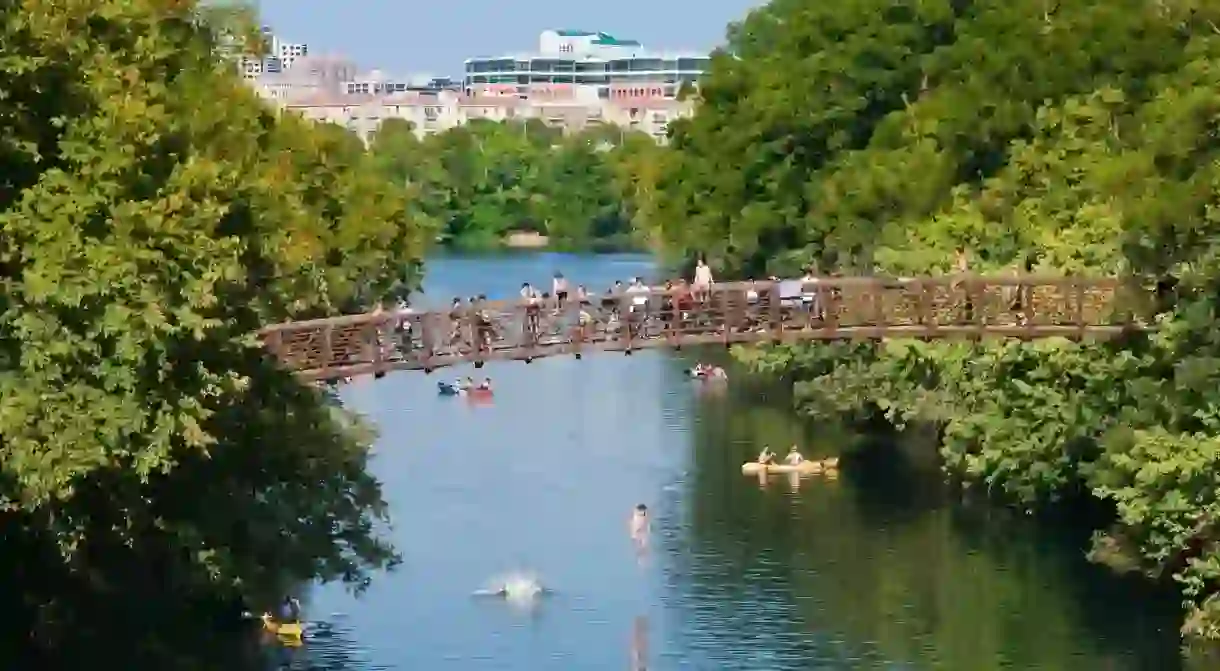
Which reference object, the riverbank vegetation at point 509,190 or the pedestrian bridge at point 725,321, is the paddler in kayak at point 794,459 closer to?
the pedestrian bridge at point 725,321

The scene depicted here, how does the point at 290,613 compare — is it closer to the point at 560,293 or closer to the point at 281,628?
the point at 281,628

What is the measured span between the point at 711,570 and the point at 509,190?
130379 mm

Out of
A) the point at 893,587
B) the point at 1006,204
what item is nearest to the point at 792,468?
the point at 1006,204

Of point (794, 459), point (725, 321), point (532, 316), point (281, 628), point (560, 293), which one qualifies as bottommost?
point (281, 628)

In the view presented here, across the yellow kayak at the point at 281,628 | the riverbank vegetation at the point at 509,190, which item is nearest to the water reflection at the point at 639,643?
the yellow kayak at the point at 281,628

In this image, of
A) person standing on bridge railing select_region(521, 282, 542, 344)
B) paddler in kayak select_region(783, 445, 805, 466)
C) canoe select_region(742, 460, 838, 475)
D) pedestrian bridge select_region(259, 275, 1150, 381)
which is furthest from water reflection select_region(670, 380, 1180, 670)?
person standing on bridge railing select_region(521, 282, 542, 344)

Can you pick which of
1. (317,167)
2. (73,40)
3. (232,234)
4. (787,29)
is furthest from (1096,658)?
(787,29)

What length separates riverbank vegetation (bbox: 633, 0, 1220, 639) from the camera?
41250 millimetres

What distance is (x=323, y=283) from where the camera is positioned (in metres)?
49.0

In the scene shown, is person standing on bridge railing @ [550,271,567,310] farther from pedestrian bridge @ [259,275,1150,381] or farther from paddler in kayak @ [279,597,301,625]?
paddler in kayak @ [279,597,301,625]

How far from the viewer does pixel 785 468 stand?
59656 mm

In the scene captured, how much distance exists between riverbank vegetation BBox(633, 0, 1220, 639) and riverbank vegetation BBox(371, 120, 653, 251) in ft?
265

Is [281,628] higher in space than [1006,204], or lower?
lower

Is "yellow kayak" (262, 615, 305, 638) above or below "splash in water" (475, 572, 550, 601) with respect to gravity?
above
